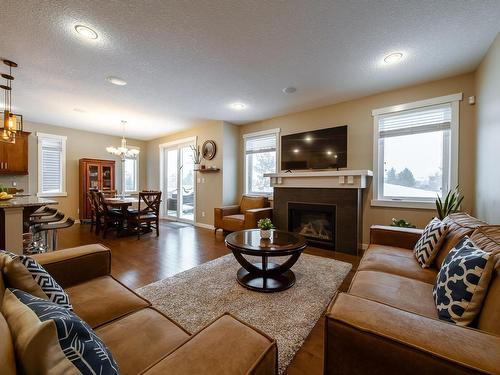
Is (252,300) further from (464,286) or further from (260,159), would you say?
(260,159)

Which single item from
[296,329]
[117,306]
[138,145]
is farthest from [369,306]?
[138,145]

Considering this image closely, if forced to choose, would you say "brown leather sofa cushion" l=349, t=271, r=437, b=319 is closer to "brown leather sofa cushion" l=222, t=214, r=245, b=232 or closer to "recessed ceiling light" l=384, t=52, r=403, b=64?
"recessed ceiling light" l=384, t=52, r=403, b=64

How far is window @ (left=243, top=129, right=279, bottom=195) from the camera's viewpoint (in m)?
4.88

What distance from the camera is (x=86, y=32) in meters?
2.14

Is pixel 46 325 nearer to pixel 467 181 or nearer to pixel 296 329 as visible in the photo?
pixel 296 329

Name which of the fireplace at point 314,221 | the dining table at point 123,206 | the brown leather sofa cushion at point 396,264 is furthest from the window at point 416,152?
the dining table at point 123,206

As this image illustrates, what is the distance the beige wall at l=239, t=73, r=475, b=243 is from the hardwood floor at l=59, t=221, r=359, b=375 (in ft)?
3.44

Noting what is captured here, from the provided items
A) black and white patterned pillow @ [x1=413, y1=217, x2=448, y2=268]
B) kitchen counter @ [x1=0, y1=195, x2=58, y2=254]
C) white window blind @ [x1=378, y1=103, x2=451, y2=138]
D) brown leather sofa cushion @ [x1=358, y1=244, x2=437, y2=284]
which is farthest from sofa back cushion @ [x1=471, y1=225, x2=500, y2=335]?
kitchen counter @ [x1=0, y1=195, x2=58, y2=254]

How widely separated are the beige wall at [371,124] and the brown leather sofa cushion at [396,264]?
1.47 m

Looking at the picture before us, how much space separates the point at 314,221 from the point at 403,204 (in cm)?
142

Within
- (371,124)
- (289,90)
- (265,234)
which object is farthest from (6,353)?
(371,124)

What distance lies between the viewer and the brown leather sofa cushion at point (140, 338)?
81 cm

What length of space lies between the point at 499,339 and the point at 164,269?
2870 mm

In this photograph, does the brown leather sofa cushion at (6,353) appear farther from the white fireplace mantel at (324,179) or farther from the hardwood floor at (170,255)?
the white fireplace mantel at (324,179)
